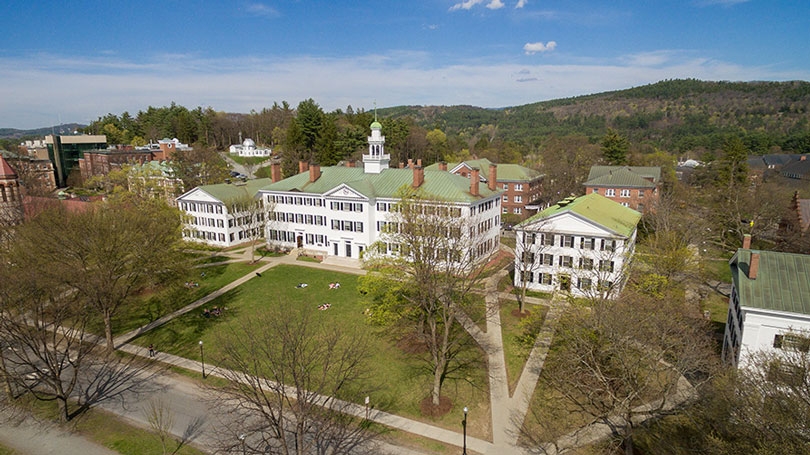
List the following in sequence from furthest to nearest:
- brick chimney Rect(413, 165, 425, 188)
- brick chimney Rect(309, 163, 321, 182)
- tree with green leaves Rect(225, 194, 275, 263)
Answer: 1. tree with green leaves Rect(225, 194, 275, 263)
2. brick chimney Rect(309, 163, 321, 182)
3. brick chimney Rect(413, 165, 425, 188)

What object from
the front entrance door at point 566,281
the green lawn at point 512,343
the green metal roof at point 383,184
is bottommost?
the green lawn at point 512,343

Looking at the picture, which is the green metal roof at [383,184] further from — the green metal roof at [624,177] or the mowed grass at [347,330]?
the green metal roof at [624,177]

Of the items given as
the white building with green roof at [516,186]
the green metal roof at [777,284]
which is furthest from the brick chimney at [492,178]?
the green metal roof at [777,284]

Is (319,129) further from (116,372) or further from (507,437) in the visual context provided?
(507,437)

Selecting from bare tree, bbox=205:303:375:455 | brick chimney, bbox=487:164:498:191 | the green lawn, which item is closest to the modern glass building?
brick chimney, bbox=487:164:498:191

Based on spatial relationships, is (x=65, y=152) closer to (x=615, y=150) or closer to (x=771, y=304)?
(x=615, y=150)

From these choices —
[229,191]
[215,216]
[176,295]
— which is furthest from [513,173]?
[176,295]

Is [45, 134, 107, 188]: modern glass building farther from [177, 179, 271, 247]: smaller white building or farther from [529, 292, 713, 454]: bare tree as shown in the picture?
[529, 292, 713, 454]: bare tree
